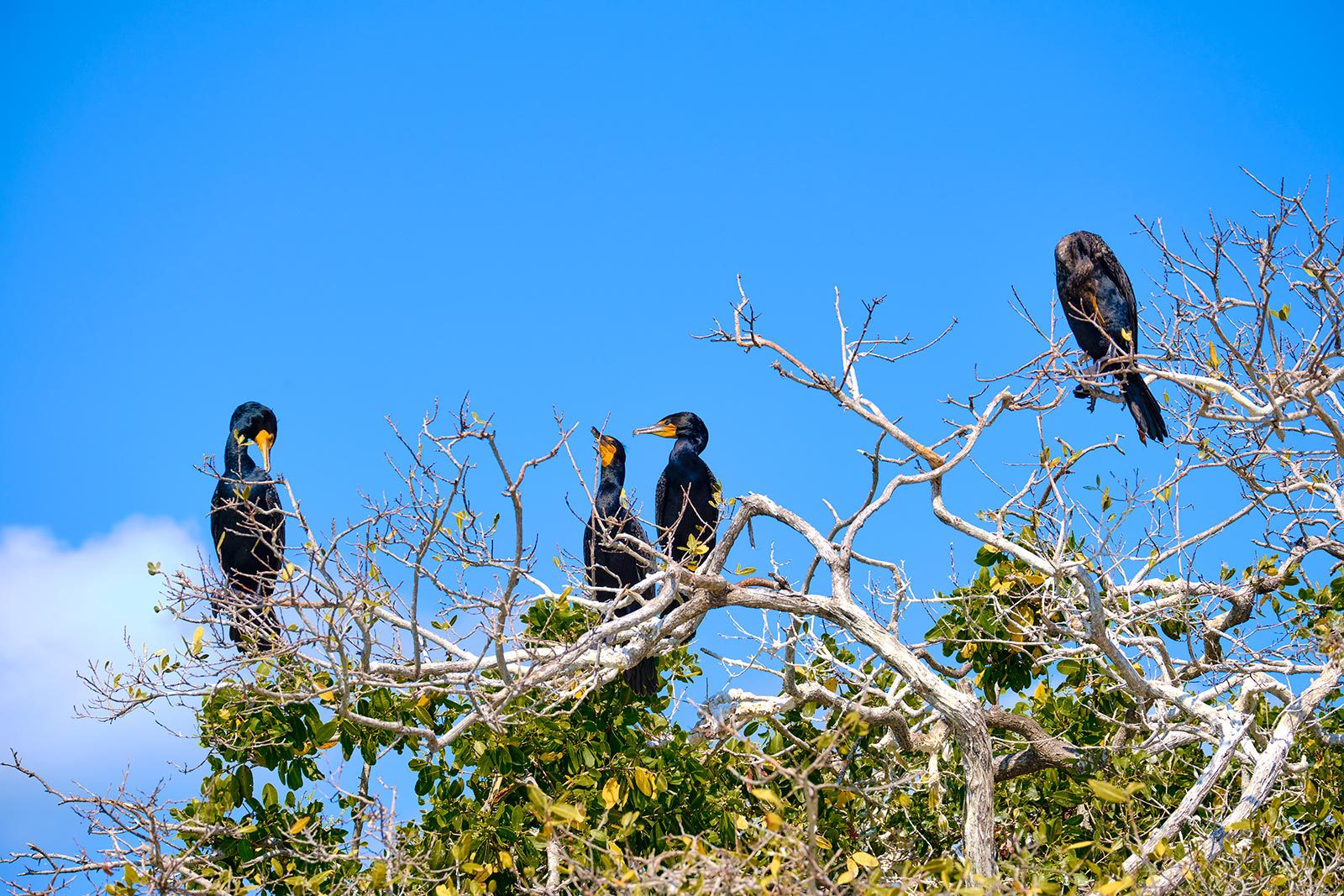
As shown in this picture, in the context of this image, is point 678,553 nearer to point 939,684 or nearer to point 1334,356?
point 939,684

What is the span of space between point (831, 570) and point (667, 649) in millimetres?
851

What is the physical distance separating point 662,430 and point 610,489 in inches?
17.8

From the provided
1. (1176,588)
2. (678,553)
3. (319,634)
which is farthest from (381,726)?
(1176,588)

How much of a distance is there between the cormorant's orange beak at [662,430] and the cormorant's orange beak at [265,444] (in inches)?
81.8

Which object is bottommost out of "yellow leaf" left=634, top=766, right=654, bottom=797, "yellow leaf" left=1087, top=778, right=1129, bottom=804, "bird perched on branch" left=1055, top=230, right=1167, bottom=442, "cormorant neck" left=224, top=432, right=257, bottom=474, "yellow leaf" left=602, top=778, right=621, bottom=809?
"yellow leaf" left=1087, top=778, right=1129, bottom=804

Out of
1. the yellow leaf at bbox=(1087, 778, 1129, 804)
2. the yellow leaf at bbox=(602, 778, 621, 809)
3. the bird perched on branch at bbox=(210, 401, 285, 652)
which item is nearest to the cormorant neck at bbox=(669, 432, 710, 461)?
the bird perched on branch at bbox=(210, 401, 285, 652)

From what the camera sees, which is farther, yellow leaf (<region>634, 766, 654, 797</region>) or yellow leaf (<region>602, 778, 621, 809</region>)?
yellow leaf (<region>634, 766, 654, 797</region>)

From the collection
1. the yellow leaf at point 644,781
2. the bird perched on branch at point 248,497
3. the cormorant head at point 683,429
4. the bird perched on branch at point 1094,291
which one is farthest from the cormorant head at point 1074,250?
the bird perched on branch at point 248,497

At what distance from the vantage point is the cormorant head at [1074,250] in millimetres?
7324

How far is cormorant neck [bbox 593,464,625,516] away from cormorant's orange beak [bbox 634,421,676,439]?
0.77 feet

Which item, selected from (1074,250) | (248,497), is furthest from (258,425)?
(1074,250)

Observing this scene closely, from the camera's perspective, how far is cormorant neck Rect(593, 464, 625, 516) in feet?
22.0

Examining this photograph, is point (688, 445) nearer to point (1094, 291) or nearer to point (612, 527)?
point (612, 527)

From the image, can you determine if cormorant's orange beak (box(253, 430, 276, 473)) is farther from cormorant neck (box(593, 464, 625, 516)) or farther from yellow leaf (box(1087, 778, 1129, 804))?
yellow leaf (box(1087, 778, 1129, 804))
